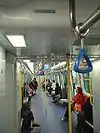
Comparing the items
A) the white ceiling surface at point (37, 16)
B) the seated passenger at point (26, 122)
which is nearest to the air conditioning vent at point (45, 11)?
the white ceiling surface at point (37, 16)

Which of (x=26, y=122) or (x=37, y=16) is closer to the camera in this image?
(x=37, y=16)

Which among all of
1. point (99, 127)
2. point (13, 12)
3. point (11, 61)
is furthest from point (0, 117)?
point (13, 12)

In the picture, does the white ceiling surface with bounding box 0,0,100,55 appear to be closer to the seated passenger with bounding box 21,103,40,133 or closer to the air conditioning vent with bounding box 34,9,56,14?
the air conditioning vent with bounding box 34,9,56,14

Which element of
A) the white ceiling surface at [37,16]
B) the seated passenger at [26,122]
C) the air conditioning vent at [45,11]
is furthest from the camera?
the seated passenger at [26,122]

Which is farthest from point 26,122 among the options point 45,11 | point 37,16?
point 45,11

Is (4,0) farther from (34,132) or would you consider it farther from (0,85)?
(34,132)

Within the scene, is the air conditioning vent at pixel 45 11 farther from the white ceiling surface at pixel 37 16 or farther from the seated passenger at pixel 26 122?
the seated passenger at pixel 26 122

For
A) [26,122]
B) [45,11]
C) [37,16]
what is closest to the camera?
[45,11]

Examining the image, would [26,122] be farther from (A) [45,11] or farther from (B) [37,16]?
(A) [45,11]

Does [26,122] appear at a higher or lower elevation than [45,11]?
lower

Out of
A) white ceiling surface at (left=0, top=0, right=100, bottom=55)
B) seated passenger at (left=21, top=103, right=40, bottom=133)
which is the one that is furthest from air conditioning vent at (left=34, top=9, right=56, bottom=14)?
seated passenger at (left=21, top=103, right=40, bottom=133)

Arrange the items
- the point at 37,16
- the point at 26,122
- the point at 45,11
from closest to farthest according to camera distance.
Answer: the point at 45,11
the point at 37,16
the point at 26,122

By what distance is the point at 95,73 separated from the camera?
18.6 feet

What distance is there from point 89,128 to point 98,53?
297 cm
